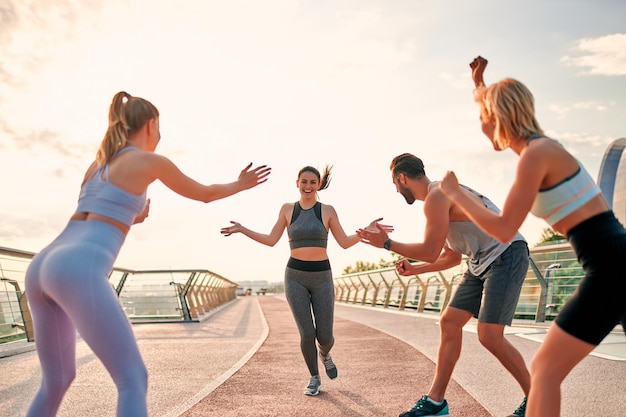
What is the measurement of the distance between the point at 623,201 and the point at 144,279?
220 feet

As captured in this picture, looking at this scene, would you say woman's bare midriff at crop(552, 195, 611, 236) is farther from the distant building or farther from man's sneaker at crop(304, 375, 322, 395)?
the distant building

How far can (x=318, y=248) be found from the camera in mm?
6770

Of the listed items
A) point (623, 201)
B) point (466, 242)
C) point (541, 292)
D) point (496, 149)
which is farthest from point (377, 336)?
point (623, 201)

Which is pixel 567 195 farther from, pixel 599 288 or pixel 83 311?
pixel 83 311

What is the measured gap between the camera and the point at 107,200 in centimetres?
306

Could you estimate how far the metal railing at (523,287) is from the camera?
543 inches

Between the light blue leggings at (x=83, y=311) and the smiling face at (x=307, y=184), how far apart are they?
152 inches

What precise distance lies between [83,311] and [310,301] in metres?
4.09

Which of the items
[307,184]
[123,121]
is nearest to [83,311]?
[123,121]

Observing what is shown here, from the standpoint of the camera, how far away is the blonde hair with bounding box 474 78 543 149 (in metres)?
3.06

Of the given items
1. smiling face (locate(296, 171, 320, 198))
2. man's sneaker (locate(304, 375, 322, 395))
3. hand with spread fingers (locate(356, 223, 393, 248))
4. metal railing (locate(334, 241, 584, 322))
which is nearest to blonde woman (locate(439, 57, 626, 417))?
hand with spread fingers (locate(356, 223, 393, 248))

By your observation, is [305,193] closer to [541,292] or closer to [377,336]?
[377,336]

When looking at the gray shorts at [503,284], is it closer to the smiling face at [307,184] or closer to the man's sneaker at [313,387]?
the man's sneaker at [313,387]

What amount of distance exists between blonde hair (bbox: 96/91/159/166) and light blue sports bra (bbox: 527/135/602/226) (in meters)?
1.85
